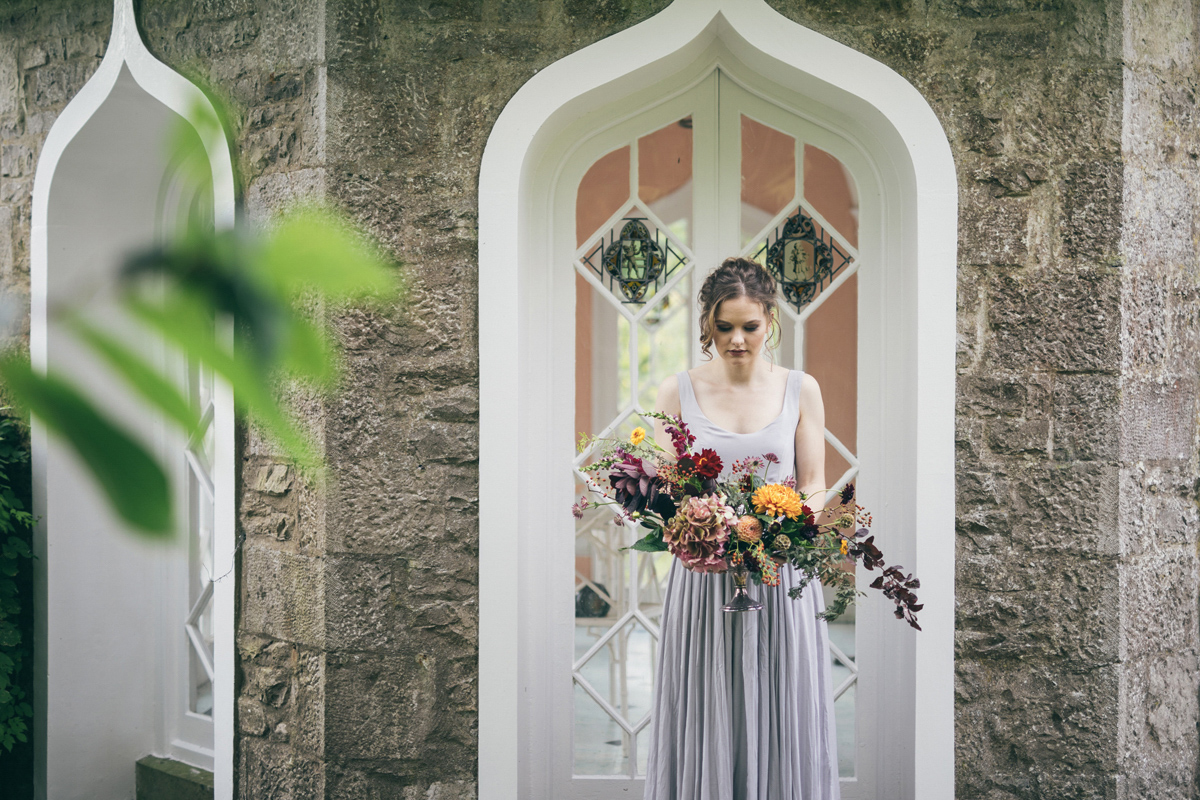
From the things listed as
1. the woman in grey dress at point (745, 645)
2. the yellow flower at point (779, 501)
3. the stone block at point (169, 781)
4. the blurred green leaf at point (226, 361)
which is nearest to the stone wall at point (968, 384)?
the woman in grey dress at point (745, 645)

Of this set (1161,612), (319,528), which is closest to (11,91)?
(319,528)

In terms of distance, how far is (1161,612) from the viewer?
2.63m

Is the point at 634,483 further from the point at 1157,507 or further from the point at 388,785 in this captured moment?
the point at 1157,507

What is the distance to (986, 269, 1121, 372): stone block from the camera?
8.28 feet

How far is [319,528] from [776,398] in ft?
4.66

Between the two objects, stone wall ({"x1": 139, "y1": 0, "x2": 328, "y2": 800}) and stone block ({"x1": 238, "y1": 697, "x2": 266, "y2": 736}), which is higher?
stone wall ({"x1": 139, "y1": 0, "x2": 328, "y2": 800})

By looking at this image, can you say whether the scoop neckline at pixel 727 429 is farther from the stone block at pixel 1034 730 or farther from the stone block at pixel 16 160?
the stone block at pixel 16 160

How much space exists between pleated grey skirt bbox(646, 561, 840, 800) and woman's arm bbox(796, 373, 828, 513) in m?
0.27

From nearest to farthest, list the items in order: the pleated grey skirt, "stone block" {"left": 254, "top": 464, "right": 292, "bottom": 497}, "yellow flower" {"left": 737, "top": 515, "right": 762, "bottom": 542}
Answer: "yellow flower" {"left": 737, "top": 515, "right": 762, "bottom": 542}, the pleated grey skirt, "stone block" {"left": 254, "top": 464, "right": 292, "bottom": 497}

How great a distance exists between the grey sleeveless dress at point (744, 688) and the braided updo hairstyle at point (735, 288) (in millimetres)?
256

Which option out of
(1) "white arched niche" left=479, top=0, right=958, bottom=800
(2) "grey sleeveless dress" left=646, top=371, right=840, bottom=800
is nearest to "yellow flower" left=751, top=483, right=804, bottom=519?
(2) "grey sleeveless dress" left=646, top=371, right=840, bottom=800

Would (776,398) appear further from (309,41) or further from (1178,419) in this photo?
(309,41)

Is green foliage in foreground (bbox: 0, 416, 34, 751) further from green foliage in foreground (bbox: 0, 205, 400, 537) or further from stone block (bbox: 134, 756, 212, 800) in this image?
green foliage in foreground (bbox: 0, 205, 400, 537)

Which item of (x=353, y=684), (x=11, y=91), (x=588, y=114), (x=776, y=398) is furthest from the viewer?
(x=11, y=91)
